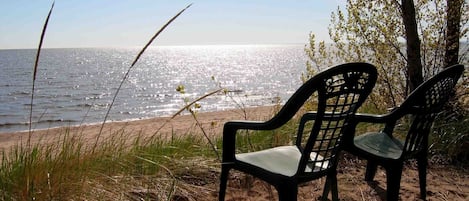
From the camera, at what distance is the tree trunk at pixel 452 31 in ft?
14.7

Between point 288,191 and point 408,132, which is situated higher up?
point 408,132

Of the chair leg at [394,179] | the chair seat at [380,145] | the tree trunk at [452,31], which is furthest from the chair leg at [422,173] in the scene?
the tree trunk at [452,31]

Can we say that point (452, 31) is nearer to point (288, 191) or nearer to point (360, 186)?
point (360, 186)

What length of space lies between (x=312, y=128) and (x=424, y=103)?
976mm

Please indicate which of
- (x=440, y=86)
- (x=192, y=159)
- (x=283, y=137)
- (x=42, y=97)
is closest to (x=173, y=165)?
(x=192, y=159)

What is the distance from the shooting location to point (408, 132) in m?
2.44

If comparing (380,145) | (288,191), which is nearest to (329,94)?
(288,191)

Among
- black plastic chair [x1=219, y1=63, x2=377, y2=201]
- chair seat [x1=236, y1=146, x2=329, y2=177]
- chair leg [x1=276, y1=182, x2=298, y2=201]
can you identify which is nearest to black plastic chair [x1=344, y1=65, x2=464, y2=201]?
black plastic chair [x1=219, y1=63, x2=377, y2=201]

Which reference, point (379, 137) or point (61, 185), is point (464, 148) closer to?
point (379, 137)

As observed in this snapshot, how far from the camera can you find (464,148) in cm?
372

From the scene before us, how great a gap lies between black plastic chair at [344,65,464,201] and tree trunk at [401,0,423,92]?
174 centimetres

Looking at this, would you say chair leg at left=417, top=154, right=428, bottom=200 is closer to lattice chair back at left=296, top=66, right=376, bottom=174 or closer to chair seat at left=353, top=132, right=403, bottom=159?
chair seat at left=353, top=132, right=403, bottom=159

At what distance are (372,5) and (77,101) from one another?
19.1m

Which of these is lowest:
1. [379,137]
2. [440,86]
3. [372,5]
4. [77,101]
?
[77,101]
